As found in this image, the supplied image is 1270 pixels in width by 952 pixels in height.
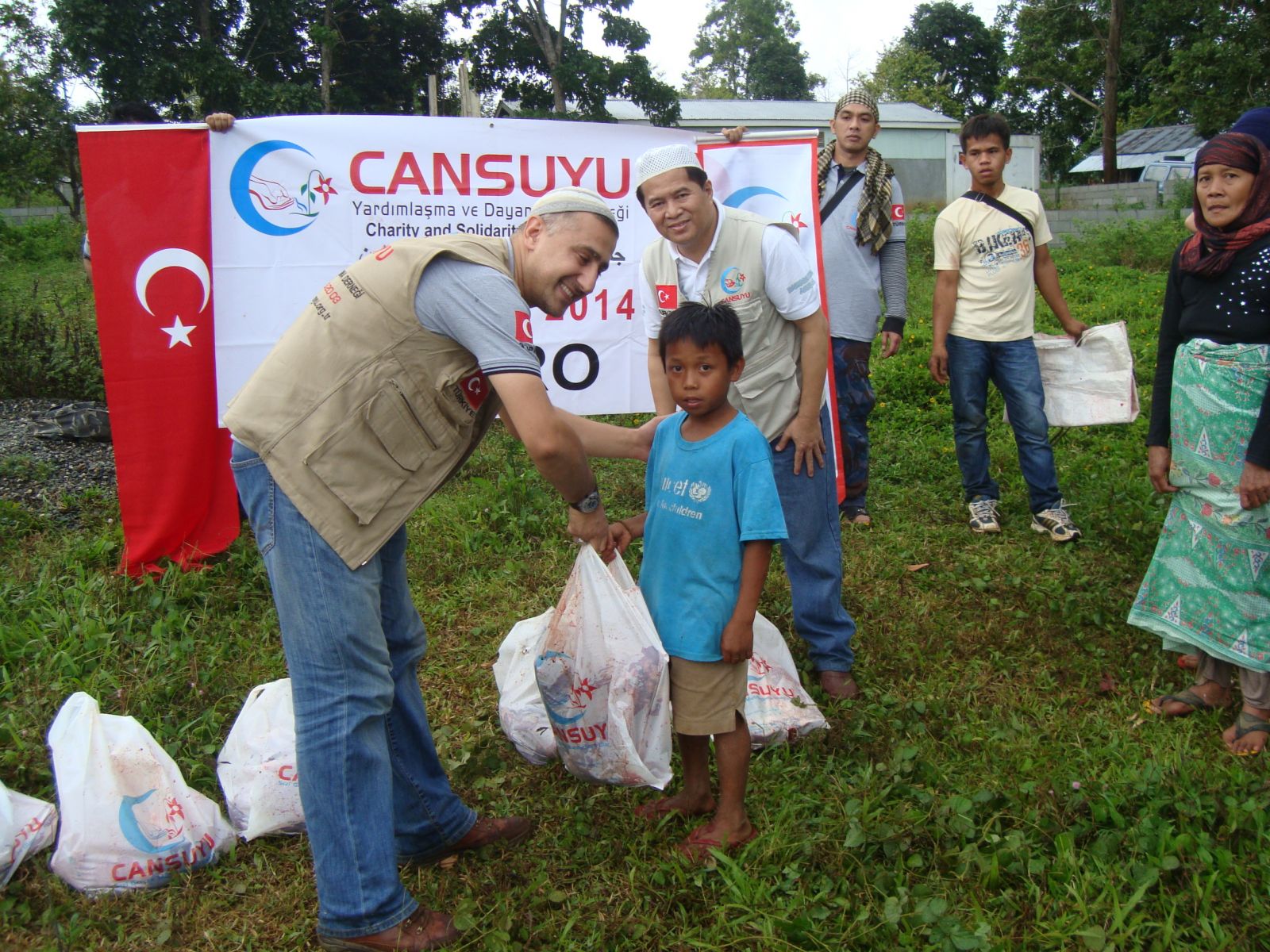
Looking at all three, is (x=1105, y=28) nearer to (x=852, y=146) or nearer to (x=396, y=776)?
(x=852, y=146)

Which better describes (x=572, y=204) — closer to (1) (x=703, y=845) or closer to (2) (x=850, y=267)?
(1) (x=703, y=845)

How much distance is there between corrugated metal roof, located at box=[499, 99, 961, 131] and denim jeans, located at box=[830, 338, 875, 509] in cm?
2797

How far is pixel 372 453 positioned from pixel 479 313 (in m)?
0.40

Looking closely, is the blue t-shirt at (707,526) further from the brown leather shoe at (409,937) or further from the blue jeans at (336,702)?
the brown leather shoe at (409,937)

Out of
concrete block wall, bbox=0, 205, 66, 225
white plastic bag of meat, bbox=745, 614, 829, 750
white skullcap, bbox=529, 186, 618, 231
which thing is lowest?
white plastic bag of meat, bbox=745, 614, 829, 750

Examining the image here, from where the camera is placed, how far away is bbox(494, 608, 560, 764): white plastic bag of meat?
323cm

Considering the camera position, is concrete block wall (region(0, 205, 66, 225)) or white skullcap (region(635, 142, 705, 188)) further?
concrete block wall (region(0, 205, 66, 225))

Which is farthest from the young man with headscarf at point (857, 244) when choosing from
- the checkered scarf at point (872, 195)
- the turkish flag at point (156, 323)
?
the turkish flag at point (156, 323)

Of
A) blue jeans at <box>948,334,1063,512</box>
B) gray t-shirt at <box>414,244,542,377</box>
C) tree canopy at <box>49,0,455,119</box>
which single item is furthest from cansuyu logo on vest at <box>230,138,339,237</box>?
tree canopy at <box>49,0,455,119</box>

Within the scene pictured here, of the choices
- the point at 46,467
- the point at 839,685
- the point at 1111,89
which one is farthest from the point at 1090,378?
the point at 1111,89

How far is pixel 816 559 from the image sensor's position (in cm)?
356

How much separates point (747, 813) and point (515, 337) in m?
1.58

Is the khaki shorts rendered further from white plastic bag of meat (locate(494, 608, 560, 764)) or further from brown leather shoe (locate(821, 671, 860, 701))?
brown leather shoe (locate(821, 671, 860, 701))

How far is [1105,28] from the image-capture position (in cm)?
2795
